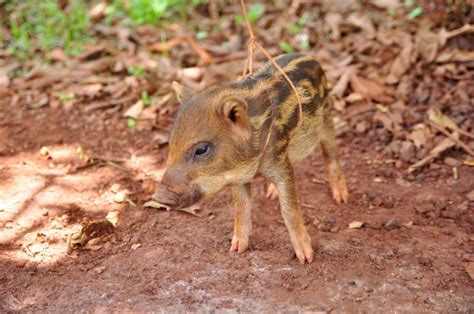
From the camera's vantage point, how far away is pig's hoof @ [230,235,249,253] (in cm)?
432

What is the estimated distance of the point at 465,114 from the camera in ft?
20.0

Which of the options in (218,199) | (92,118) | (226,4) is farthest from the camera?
(226,4)

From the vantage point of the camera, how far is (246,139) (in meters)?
3.79

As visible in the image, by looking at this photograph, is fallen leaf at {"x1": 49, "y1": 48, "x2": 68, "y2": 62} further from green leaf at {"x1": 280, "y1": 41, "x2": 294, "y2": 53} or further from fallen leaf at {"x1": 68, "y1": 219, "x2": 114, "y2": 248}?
fallen leaf at {"x1": 68, "y1": 219, "x2": 114, "y2": 248}

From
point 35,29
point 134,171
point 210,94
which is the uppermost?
point 210,94

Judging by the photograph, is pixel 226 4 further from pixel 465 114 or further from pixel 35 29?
pixel 465 114

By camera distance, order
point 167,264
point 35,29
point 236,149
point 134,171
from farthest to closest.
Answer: point 35,29 < point 134,171 < point 167,264 < point 236,149

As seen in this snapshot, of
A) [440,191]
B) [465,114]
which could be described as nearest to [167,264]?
[440,191]

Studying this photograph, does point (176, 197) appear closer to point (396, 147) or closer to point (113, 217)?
point (113, 217)

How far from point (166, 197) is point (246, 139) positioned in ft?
2.09

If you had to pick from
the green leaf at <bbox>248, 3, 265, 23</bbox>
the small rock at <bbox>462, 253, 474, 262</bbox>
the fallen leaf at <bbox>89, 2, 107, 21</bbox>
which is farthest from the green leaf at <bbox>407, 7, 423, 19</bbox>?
the fallen leaf at <bbox>89, 2, 107, 21</bbox>

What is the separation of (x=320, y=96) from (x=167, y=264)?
70.5 inches

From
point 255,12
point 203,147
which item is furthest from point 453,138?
point 255,12

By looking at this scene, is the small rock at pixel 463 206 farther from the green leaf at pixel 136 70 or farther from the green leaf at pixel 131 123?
the green leaf at pixel 136 70
